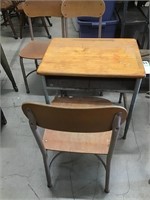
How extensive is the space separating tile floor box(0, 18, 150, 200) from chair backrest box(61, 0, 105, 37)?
0.99 metres

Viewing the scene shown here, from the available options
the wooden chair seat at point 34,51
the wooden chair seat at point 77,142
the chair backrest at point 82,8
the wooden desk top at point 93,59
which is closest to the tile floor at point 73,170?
the wooden chair seat at point 77,142

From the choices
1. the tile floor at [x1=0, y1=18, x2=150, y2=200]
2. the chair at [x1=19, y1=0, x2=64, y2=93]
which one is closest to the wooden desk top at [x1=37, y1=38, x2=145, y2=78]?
the chair at [x1=19, y1=0, x2=64, y2=93]

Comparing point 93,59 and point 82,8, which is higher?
point 82,8

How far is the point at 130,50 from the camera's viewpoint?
1.37m

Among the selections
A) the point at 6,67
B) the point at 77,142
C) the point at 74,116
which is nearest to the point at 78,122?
the point at 74,116

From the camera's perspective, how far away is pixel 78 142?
114 centimetres

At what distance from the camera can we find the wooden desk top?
1173mm

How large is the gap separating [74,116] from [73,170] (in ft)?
2.66

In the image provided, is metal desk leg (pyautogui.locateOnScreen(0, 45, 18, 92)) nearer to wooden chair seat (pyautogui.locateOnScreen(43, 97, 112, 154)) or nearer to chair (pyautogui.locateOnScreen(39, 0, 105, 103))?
chair (pyautogui.locateOnScreen(39, 0, 105, 103))

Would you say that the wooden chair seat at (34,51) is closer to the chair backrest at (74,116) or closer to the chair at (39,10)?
the chair at (39,10)

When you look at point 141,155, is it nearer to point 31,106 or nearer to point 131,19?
point 31,106

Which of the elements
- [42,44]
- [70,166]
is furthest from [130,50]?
[42,44]

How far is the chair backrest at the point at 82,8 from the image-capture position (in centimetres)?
177

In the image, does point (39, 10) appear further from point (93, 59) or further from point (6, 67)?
point (93, 59)
